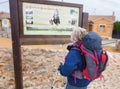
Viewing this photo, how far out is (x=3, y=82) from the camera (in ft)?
15.4

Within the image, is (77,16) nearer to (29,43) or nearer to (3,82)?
(29,43)

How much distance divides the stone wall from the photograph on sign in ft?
3.99

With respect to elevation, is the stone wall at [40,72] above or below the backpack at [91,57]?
below

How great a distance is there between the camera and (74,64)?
2363mm

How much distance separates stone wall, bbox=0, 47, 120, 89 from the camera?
4.79 meters

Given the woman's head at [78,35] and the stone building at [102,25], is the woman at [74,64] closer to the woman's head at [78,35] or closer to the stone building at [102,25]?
the woman's head at [78,35]

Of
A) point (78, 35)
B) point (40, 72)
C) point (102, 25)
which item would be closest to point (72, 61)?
point (78, 35)

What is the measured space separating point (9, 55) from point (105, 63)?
12.8 ft

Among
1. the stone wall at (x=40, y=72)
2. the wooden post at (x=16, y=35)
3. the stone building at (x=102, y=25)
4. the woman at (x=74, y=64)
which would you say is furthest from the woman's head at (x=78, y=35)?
the stone building at (x=102, y=25)

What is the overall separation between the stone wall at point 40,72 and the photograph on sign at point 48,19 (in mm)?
1216

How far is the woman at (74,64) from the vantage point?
7.78 feet

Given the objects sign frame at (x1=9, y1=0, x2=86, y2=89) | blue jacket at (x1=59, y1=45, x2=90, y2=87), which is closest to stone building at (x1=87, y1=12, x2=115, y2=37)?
sign frame at (x1=9, y1=0, x2=86, y2=89)

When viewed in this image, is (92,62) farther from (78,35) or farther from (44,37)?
(44,37)

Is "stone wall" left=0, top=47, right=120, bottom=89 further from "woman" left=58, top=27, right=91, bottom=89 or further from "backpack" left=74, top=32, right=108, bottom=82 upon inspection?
"backpack" left=74, top=32, right=108, bottom=82
